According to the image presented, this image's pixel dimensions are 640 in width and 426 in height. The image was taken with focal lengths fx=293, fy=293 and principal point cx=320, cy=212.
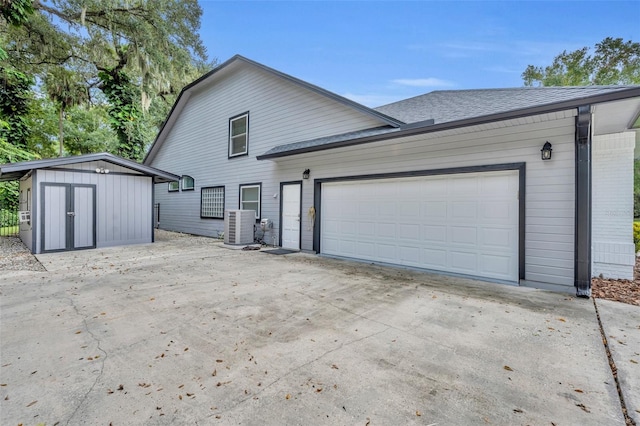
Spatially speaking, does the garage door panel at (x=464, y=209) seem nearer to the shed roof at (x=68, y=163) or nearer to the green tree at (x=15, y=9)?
the shed roof at (x=68, y=163)

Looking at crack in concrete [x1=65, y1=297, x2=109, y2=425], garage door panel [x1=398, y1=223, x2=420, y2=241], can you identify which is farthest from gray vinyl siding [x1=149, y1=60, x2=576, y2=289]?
crack in concrete [x1=65, y1=297, x2=109, y2=425]

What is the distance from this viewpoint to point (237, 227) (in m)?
9.02

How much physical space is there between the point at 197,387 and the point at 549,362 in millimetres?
2824

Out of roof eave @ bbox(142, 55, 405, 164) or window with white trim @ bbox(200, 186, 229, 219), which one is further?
window with white trim @ bbox(200, 186, 229, 219)

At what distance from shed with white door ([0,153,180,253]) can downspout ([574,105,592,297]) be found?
34.5ft

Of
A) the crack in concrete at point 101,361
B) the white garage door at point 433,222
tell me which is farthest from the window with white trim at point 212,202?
the crack in concrete at point 101,361

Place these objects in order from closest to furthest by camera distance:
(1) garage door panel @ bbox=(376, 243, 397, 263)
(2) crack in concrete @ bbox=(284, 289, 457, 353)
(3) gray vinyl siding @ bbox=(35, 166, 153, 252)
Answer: (2) crack in concrete @ bbox=(284, 289, 457, 353), (1) garage door panel @ bbox=(376, 243, 397, 263), (3) gray vinyl siding @ bbox=(35, 166, 153, 252)

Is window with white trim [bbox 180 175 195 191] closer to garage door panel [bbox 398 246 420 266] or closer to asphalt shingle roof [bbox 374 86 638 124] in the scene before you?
asphalt shingle roof [bbox 374 86 638 124]

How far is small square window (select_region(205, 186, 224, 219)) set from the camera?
1112 cm

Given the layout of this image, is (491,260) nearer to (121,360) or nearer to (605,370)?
(605,370)

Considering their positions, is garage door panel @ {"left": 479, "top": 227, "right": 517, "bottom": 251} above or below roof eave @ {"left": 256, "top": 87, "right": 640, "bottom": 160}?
below

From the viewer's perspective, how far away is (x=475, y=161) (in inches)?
211

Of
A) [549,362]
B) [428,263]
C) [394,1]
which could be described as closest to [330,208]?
[428,263]

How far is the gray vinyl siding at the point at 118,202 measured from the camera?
8.29m
